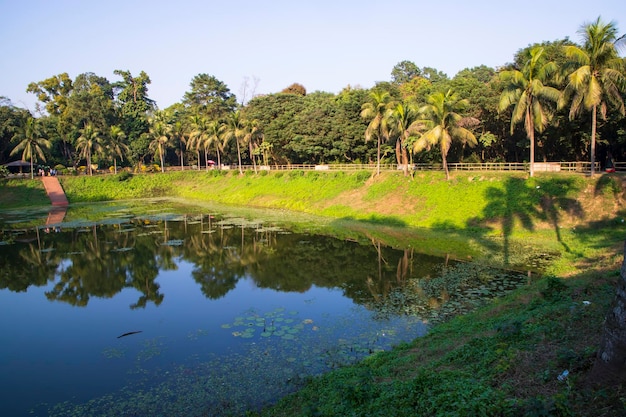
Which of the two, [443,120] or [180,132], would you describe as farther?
[180,132]

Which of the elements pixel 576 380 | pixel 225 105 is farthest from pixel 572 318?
pixel 225 105

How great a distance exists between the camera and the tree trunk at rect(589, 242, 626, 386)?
22.9ft

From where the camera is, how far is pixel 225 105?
91.4 metres

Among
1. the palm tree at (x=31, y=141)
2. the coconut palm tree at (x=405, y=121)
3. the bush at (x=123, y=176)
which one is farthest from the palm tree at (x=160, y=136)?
the coconut palm tree at (x=405, y=121)

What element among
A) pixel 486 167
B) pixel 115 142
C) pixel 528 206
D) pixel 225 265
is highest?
pixel 115 142

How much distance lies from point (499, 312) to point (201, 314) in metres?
11.7

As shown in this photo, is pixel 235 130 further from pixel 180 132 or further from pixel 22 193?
pixel 22 193

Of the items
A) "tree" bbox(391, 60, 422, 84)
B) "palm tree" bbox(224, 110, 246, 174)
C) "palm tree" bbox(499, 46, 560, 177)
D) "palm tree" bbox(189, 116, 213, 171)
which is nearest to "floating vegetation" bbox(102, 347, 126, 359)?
"palm tree" bbox(499, 46, 560, 177)

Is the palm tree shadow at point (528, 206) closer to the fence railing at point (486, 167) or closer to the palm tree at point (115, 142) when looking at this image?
the fence railing at point (486, 167)

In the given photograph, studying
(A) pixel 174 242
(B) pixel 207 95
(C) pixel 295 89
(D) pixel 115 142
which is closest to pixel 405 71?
(C) pixel 295 89

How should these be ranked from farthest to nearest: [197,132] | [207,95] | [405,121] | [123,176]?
[207,95], [197,132], [123,176], [405,121]

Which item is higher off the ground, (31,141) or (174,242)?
(31,141)

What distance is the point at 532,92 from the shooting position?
33.0m

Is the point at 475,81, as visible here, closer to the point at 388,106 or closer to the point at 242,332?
the point at 388,106
